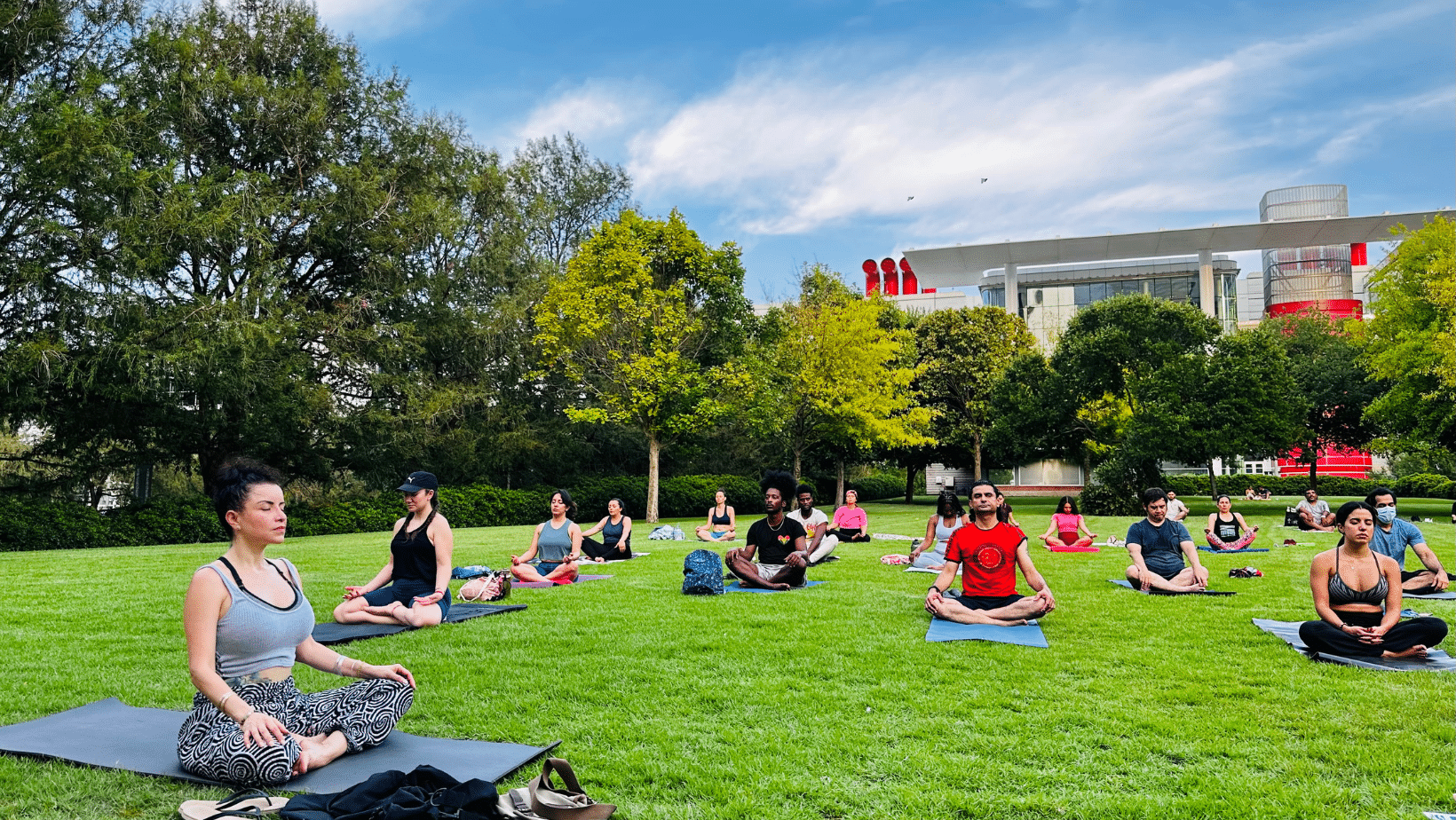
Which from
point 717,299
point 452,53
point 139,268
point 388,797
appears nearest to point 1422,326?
point 717,299

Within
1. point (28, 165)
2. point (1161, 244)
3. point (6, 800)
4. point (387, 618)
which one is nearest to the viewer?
point (6, 800)

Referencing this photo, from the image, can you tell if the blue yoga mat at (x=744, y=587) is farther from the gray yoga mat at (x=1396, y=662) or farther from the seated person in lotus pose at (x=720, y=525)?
the seated person in lotus pose at (x=720, y=525)

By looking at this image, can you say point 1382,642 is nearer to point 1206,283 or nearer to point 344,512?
point 344,512

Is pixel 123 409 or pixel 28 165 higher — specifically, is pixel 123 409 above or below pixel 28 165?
below

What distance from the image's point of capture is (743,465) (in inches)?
1515

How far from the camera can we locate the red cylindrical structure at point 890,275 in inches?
2645

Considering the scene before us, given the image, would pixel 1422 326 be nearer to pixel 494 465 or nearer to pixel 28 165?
pixel 494 465

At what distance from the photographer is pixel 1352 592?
695cm

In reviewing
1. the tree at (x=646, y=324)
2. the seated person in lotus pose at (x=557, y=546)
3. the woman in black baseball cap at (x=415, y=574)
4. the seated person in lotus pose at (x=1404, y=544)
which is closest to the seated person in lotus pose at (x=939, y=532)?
the seated person in lotus pose at (x=557, y=546)

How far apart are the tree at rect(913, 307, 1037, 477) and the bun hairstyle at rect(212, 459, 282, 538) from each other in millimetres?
35958

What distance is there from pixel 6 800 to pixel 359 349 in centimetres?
2432

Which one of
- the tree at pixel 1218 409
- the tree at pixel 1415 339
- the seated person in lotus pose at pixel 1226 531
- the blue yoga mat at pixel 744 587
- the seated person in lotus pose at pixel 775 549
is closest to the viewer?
the blue yoga mat at pixel 744 587

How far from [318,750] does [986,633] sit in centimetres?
521

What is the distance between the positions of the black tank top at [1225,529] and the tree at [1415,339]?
13.1 m
